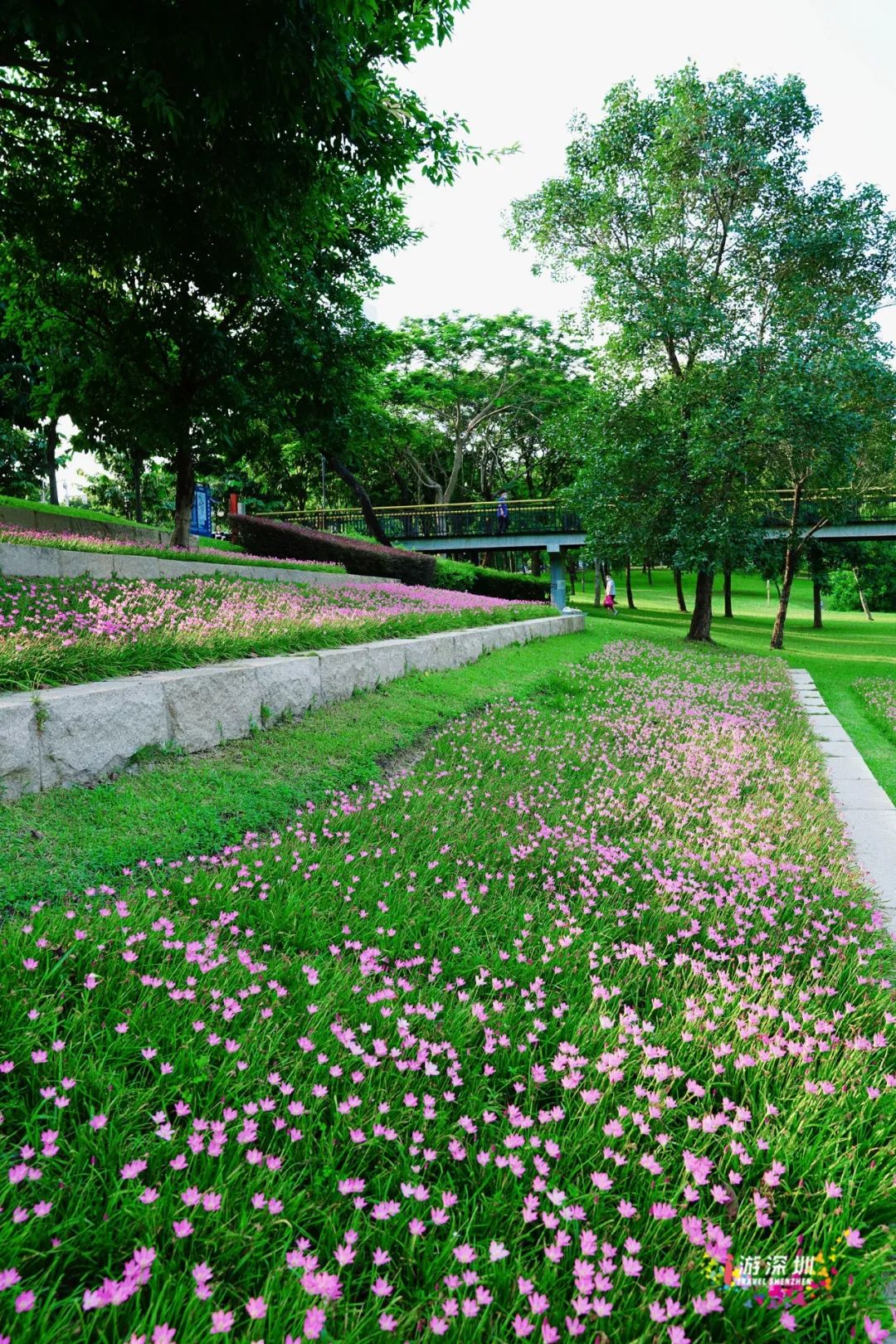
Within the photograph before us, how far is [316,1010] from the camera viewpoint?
6.74 ft

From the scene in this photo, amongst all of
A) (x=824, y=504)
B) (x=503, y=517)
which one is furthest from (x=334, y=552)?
(x=503, y=517)

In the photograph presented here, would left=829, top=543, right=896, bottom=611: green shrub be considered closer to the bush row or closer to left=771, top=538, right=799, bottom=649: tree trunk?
left=771, top=538, right=799, bottom=649: tree trunk

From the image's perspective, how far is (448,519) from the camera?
3650 cm

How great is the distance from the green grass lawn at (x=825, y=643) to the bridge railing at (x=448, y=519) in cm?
506

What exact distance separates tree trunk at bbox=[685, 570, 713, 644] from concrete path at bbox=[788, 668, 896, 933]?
40.7 feet

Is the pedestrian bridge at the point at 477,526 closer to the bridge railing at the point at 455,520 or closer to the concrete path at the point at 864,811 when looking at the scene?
the bridge railing at the point at 455,520

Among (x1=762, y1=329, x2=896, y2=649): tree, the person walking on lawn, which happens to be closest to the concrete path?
(x1=762, y1=329, x2=896, y2=649): tree

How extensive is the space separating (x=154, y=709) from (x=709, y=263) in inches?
800

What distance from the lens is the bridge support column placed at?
34375mm

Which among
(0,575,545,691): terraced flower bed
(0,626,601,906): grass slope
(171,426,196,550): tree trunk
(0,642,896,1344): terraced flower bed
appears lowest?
(0,642,896,1344): terraced flower bed

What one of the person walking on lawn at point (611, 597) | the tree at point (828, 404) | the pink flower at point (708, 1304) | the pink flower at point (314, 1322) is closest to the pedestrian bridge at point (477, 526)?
the person walking on lawn at point (611, 597)

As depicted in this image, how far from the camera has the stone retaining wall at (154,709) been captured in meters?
3.21

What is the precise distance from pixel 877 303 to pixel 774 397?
619 cm

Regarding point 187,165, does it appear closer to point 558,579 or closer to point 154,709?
point 154,709
